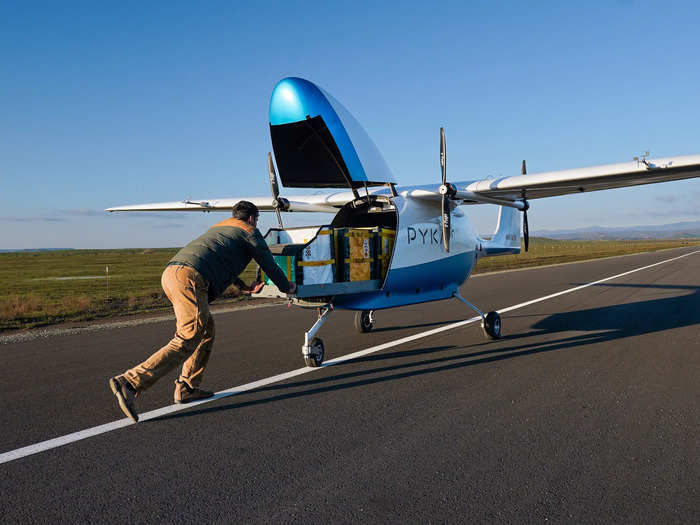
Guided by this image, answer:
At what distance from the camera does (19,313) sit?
11.9 metres

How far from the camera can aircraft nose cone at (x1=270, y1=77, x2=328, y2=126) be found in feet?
22.1

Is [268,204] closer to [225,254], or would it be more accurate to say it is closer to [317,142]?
[317,142]

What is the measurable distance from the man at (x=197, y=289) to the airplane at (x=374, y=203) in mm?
1196

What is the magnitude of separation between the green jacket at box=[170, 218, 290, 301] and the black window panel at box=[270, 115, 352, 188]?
257cm

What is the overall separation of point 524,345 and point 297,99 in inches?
199

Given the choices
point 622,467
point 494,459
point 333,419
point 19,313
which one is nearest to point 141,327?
point 19,313

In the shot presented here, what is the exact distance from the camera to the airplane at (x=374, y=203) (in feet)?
21.3

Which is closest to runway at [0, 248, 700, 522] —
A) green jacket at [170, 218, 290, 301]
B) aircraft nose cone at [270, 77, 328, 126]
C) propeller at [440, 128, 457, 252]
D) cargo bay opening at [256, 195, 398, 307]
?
cargo bay opening at [256, 195, 398, 307]

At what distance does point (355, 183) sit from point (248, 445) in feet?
16.7

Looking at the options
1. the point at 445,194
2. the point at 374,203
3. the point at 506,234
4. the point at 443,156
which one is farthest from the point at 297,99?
the point at 506,234

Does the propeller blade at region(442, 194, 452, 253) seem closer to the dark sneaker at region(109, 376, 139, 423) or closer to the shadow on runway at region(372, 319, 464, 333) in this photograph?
the shadow on runway at region(372, 319, 464, 333)

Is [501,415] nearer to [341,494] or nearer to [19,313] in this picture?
[341,494]

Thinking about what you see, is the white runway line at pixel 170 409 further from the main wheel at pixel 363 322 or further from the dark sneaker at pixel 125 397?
the main wheel at pixel 363 322

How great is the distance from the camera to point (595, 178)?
26.6ft
